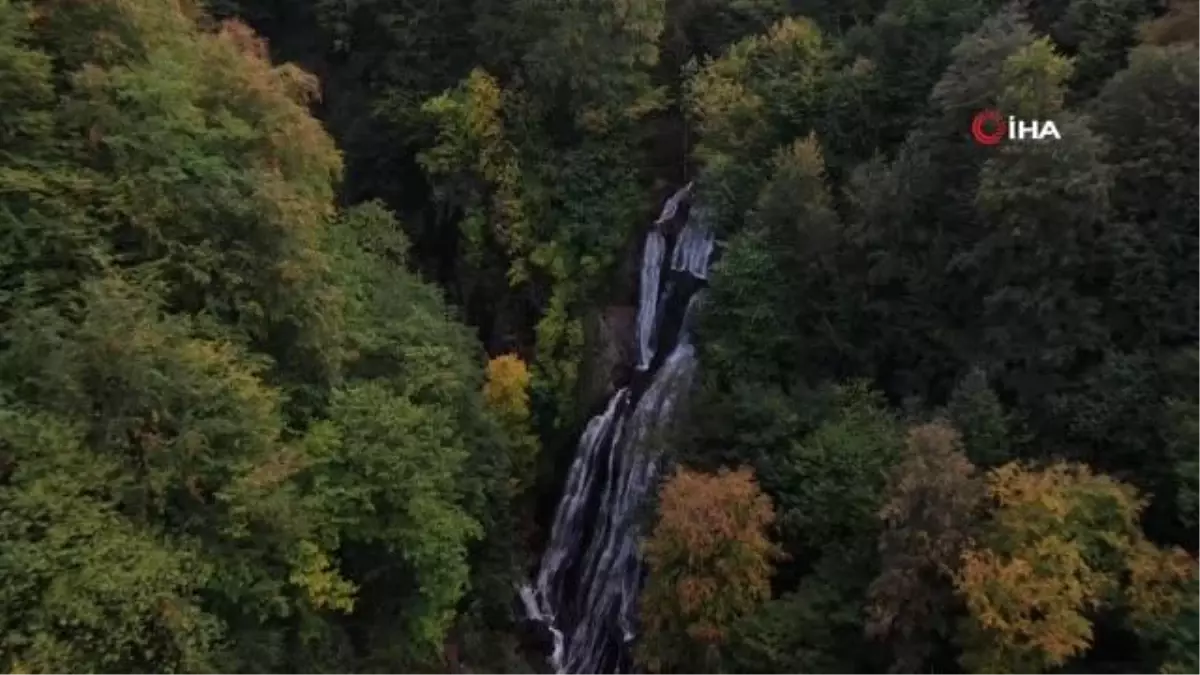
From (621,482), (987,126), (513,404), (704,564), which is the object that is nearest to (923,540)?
(704,564)

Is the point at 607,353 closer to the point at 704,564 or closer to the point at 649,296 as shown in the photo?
the point at 649,296

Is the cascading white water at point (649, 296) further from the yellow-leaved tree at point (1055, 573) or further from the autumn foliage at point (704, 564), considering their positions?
the yellow-leaved tree at point (1055, 573)

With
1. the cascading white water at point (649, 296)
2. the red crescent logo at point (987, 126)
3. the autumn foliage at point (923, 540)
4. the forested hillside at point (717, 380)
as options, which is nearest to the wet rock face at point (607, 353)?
the cascading white water at point (649, 296)

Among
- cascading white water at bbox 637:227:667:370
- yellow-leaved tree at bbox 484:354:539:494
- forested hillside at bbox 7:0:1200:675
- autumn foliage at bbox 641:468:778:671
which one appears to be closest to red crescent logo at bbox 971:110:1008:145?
forested hillside at bbox 7:0:1200:675

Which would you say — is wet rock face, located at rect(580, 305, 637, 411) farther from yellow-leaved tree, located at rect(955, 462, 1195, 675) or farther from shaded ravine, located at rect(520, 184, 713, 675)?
yellow-leaved tree, located at rect(955, 462, 1195, 675)

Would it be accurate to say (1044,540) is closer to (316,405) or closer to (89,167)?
(316,405)

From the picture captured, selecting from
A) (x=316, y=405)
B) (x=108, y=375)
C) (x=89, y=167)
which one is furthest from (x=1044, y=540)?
(x=89, y=167)
